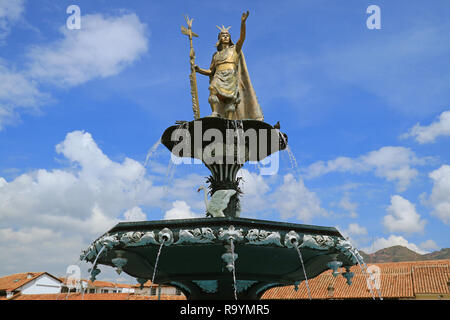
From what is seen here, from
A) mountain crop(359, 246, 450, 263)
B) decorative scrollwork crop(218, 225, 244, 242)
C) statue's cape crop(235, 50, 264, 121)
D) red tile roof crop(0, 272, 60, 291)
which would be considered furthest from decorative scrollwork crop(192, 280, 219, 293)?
mountain crop(359, 246, 450, 263)

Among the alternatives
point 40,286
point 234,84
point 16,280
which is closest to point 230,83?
point 234,84

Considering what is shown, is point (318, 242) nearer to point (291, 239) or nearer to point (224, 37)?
point (291, 239)

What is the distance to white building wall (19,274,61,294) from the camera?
51125 mm

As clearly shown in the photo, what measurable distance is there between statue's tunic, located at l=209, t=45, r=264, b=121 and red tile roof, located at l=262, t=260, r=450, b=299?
82.5 feet

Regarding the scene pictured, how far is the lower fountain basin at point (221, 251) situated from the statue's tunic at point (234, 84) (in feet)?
13.5

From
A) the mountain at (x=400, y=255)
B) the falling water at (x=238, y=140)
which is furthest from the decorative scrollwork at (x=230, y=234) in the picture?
the mountain at (x=400, y=255)

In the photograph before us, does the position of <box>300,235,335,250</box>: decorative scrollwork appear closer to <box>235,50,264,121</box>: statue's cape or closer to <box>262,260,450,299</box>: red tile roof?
<box>235,50,264,121</box>: statue's cape

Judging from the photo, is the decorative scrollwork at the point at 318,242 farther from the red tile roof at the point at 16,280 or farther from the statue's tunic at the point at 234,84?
the red tile roof at the point at 16,280

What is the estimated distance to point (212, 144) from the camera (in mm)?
9523

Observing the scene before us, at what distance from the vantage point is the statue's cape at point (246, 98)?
10.8m

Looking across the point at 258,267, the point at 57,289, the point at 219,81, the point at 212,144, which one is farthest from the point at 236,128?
the point at 57,289

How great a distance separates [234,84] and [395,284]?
30.5 m
